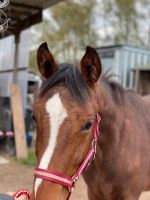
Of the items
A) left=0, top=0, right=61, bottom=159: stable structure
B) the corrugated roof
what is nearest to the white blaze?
the corrugated roof

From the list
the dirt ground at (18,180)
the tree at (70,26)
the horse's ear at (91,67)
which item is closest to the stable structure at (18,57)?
the dirt ground at (18,180)

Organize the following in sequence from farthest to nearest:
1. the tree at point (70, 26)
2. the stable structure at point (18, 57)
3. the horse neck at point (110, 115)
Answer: the tree at point (70, 26), the stable structure at point (18, 57), the horse neck at point (110, 115)

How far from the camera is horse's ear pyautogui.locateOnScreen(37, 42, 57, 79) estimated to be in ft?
7.04

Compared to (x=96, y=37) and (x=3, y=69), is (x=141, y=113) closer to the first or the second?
(x=3, y=69)

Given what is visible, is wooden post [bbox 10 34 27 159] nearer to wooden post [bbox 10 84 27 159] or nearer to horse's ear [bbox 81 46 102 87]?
wooden post [bbox 10 84 27 159]

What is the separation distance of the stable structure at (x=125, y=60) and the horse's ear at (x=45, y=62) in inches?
380

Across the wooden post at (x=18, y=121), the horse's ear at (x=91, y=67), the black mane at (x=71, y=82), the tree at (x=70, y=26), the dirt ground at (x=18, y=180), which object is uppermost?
the tree at (x=70, y=26)

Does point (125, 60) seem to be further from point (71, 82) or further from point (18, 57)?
point (71, 82)

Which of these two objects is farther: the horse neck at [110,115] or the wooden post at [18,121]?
the wooden post at [18,121]

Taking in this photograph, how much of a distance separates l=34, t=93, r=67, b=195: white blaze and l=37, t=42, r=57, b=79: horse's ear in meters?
0.27

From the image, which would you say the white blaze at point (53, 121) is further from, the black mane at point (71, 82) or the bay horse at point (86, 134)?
the black mane at point (71, 82)

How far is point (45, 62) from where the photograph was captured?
2.19 m

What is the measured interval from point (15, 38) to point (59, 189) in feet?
17.9

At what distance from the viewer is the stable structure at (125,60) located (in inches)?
469
